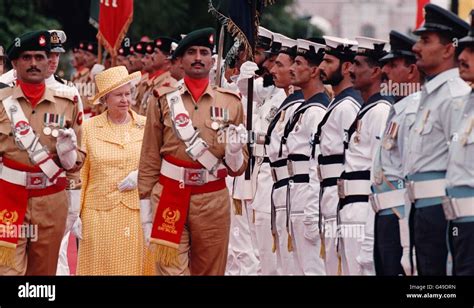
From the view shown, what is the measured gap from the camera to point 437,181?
10.1m

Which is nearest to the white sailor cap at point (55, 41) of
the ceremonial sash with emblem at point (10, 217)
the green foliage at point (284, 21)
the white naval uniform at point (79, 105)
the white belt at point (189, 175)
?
the white naval uniform at point (79, 105)

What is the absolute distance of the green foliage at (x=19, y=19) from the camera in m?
32.0

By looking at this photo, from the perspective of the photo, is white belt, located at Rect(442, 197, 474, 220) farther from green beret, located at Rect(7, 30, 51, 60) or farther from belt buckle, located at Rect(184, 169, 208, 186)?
green beret, located at Rect(7, 30, 51, 60)

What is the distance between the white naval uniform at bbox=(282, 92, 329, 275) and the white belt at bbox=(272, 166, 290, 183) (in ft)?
0.66

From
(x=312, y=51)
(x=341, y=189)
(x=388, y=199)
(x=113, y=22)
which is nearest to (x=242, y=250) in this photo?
(x=312, y=51)

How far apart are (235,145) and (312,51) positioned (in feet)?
8.93

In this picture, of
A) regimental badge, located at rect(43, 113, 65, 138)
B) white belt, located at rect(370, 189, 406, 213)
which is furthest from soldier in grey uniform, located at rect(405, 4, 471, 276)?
regimental badge, located at rect(43, 113, 65, 138)

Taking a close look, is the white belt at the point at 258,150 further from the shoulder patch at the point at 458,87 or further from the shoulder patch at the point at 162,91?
the shoulder patch at the point at 458,87

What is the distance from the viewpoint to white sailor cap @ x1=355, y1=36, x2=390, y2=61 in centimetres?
1270

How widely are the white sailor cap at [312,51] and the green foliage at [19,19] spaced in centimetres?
1818

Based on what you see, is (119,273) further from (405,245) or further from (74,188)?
(405,245)

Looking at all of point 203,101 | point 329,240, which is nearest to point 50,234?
point 203,101

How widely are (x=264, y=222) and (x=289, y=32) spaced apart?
30687 millimetres
